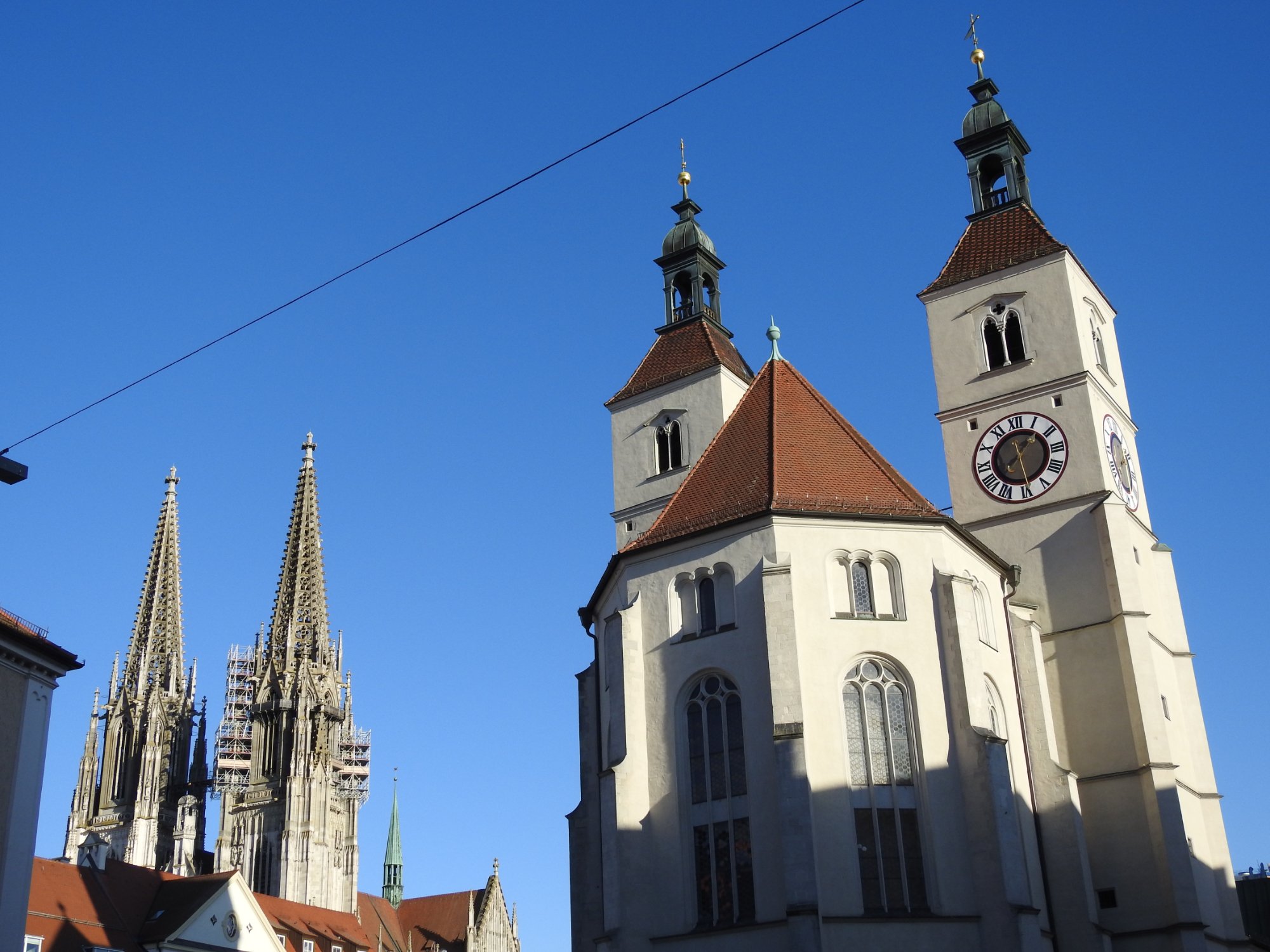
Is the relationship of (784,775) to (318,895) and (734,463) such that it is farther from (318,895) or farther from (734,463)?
(318,895)

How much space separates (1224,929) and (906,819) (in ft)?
35.8

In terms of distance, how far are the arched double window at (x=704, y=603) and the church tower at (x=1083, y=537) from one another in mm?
7428

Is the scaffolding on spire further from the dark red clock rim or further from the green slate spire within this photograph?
the dark red clock rim

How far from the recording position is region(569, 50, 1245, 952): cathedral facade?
2534 cm

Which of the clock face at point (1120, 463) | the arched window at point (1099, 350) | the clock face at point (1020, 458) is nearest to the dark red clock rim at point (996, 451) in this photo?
the clock face at point (1020, 458)

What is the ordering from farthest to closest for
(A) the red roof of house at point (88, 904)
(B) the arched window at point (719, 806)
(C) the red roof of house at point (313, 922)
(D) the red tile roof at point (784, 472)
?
1. (C) the red roof of house at point (313, 922)
2. (A) the red roof of house at point (88, 904)
3. (D) the red tile roof at point (784, 472)
4. (B) the arched window at point (719, 806)

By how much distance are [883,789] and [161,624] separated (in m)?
70.9

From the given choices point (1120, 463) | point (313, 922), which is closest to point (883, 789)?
point (1120, 463)

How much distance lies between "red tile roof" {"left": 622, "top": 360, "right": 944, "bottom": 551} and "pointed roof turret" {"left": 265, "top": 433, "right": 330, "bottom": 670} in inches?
2196

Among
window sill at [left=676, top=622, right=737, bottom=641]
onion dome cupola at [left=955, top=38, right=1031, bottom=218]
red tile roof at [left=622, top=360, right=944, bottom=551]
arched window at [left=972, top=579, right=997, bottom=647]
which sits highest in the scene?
onion dome cupola at [left=955, top=38, right=1031, bottom=218]

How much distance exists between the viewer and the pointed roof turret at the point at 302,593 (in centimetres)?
8338

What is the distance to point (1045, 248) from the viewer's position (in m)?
37.0

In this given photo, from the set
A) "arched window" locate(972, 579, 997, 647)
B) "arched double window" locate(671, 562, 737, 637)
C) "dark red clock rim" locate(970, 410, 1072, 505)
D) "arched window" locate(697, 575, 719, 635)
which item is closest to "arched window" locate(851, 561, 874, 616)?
"arched double window" locate(671, 562, 737, 637)

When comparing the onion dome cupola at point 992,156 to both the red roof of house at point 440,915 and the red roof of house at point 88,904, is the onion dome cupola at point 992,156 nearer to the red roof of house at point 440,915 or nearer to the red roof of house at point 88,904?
the red roof of house at point 88,904
